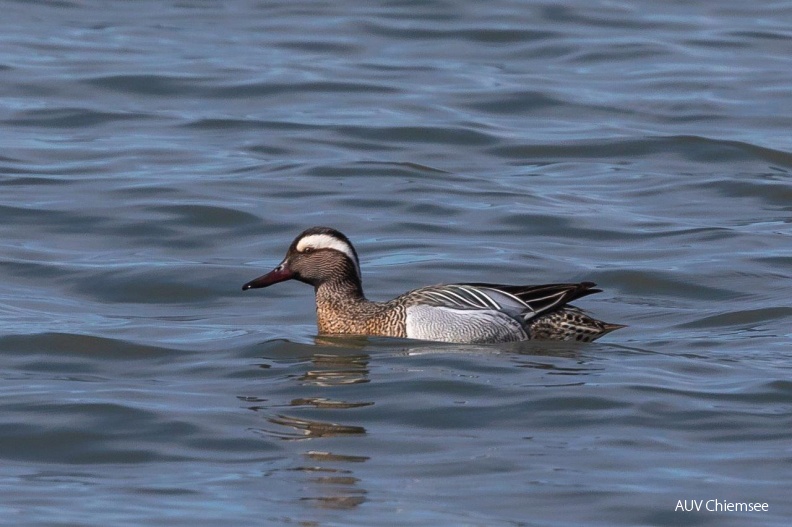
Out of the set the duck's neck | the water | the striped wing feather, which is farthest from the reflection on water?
the striped wing feather

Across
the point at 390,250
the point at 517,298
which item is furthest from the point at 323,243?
the point at 390,250

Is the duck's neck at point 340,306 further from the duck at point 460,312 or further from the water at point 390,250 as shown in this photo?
the water at point 390,250

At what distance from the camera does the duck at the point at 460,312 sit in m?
9.79

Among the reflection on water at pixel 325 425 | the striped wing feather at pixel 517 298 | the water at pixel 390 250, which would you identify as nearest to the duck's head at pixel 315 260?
the water at pixel 390 250

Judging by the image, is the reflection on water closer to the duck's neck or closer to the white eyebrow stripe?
the duck's neck

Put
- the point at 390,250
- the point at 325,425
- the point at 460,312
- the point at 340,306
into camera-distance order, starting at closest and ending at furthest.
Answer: the point at 325,425
the point at 460,312
the point at 340,306
the point at 390,250

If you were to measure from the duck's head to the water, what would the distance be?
0.36m

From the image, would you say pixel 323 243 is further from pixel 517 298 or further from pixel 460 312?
pixel 517 298

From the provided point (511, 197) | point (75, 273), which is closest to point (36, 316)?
point (75, 273)

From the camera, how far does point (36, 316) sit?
10.7 m

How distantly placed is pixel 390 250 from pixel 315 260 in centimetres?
251

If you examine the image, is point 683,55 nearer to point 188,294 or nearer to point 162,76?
point 162,76

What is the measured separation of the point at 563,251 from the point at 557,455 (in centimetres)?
519

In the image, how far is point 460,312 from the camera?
9.77m
